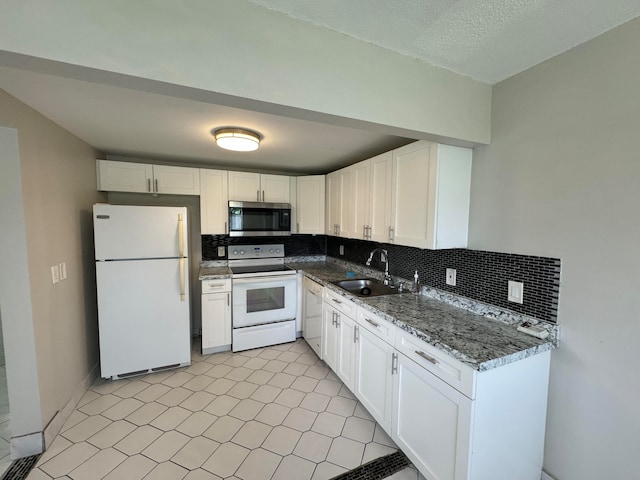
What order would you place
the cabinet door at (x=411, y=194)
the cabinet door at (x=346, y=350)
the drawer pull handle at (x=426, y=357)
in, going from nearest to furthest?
the drawer pull handle at (x=426, y=357) < the cabinet door at (x=411, y=194) < the cabinet door at (x=346, y=350)

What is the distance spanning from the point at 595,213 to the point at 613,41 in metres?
0.79

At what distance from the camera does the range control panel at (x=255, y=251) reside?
3.54 metres

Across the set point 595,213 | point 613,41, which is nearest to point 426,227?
point 595,213

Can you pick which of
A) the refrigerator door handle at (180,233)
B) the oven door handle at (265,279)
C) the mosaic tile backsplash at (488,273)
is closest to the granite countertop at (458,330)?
the mosaic tile backsplash at (488,273)

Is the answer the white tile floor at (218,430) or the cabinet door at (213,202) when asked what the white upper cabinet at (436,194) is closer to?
the white tile floor at (218,430)

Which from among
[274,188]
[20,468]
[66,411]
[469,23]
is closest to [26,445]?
[20,468]

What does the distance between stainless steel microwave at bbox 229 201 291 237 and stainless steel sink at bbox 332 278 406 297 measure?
43.8 inches

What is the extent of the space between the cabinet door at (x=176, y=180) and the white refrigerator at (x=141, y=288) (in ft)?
1.82

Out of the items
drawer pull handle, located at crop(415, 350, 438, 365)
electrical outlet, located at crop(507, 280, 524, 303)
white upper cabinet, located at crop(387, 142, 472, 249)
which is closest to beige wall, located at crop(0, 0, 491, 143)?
white upper cabinet, located at crop(387, 142, 472, 249)

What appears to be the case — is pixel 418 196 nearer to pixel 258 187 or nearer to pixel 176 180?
pixel 258 187

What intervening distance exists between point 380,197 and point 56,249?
2.54 metres

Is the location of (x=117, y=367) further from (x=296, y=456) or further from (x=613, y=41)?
(x=613, y=41)

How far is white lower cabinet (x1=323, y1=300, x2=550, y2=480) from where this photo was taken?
1262 millimetres

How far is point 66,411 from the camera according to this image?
2.04m
